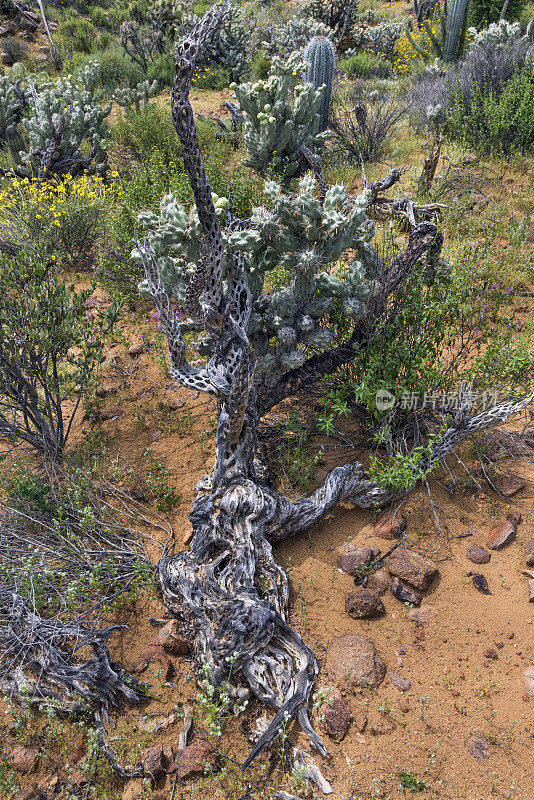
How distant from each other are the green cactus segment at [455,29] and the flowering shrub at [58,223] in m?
7.37

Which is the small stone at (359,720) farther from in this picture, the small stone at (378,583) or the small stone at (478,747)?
the small stone at (378,583)

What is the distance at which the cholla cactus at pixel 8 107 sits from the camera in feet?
25.7

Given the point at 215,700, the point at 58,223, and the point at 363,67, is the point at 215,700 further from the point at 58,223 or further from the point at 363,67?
the point at 363,67

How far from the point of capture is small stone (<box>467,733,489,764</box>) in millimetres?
2076

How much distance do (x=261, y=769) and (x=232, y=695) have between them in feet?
0.97

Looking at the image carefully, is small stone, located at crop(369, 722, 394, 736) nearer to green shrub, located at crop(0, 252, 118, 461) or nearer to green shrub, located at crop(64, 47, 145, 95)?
green shrub, located at crop(0, 252, 118, 461)

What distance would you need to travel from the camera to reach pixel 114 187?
6484 millimetres

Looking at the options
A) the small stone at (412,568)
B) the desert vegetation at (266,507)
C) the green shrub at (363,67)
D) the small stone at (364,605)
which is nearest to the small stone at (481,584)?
the desert vegetation at (266,507)

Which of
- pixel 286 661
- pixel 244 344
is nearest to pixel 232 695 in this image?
pixel 286 661

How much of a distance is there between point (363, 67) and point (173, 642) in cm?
1178

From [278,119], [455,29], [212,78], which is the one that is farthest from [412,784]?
[212,78]

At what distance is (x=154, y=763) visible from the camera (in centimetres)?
209

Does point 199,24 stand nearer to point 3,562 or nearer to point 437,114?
point 3,562

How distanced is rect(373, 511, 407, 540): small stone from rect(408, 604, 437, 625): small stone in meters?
0.42
